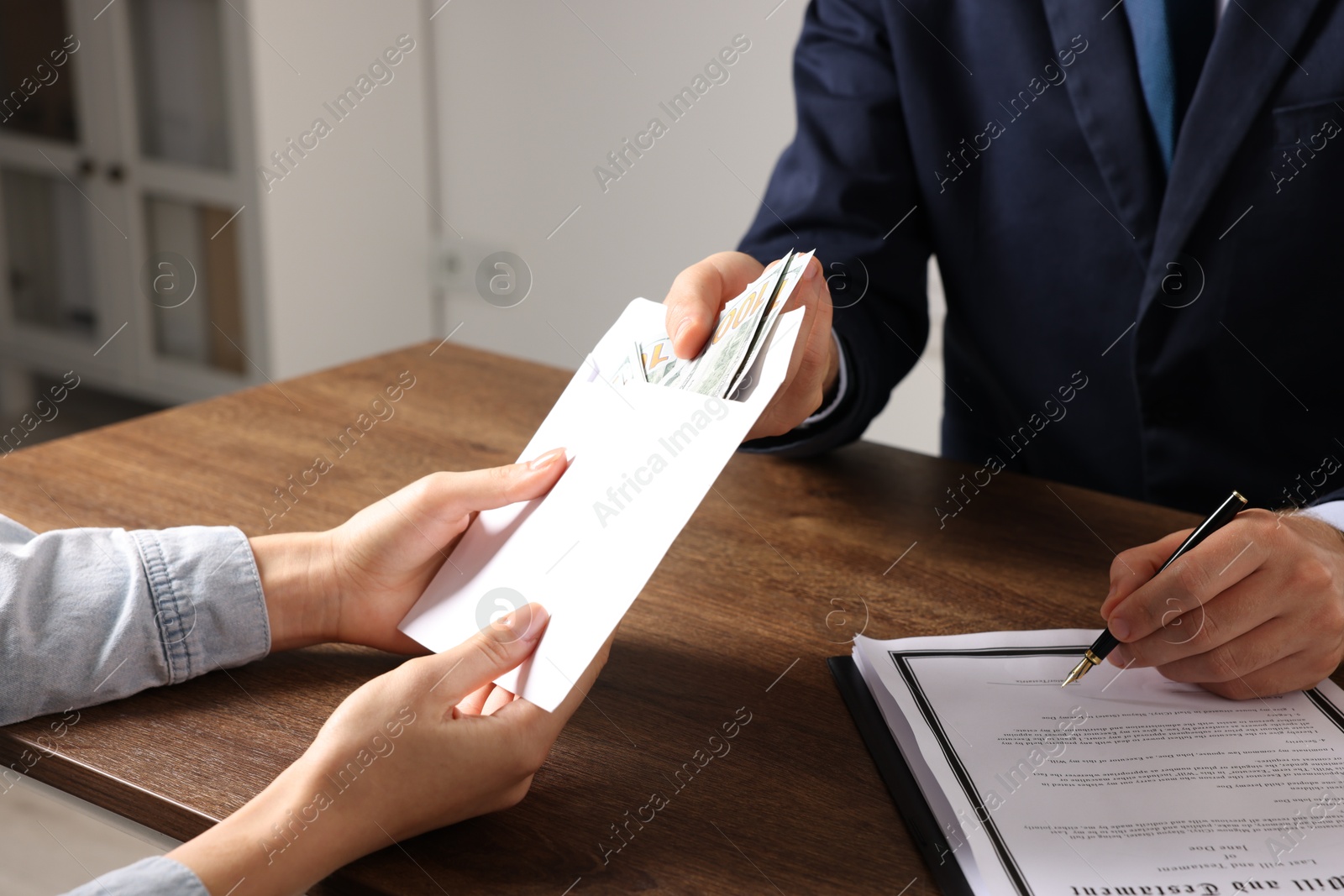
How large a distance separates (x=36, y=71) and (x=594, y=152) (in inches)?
75.5

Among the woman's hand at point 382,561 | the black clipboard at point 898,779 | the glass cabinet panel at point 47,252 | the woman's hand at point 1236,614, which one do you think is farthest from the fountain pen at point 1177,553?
the glass cabinet panel at point 47,252

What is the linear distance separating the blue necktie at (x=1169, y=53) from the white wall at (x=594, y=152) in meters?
1.53

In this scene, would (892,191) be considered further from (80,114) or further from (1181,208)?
(80,114)

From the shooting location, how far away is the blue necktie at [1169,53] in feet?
3.73

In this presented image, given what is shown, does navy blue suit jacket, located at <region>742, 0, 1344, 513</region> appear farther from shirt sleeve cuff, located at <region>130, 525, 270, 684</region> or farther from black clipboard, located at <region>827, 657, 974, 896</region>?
shirt sleeve cuff, located at <region>130, 525, 270, 684</region>

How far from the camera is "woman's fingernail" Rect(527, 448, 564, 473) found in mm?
781

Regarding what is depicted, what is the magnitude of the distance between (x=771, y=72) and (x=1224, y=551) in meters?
2.13

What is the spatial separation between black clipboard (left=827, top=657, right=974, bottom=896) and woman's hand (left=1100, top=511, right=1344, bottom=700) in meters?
0.18

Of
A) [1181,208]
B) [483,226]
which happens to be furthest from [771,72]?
[1181,208]

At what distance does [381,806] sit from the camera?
0.58 metres

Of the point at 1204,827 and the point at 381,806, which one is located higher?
the point at 381,806

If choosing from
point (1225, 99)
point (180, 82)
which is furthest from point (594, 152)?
point (1225, 99)

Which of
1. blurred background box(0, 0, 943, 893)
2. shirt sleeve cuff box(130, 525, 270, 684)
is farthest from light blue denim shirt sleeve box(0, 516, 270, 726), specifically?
blurred background box(0, 0, 943, 893)

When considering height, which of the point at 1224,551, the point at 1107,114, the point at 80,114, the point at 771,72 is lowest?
the point at 1224,551
